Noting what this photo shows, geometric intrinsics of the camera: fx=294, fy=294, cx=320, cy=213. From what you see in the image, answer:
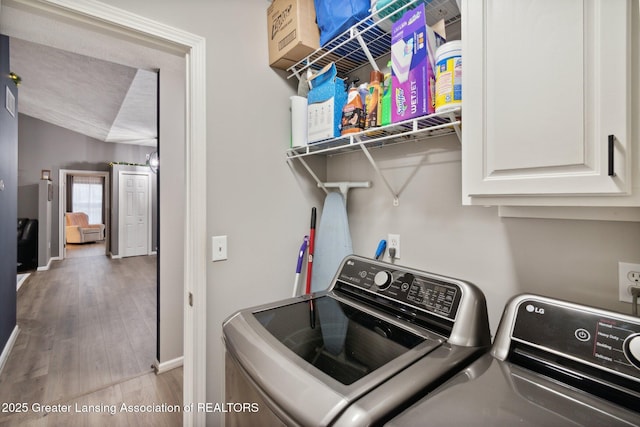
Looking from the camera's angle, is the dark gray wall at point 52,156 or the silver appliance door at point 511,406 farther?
the dark gray wall at point 52,156

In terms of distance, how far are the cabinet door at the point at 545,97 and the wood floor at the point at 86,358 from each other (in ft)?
7.40

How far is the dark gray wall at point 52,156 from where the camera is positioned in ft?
19.3

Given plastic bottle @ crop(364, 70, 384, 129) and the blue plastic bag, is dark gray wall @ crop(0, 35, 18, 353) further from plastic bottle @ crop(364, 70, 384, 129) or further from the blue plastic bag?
plastic bottle @ crop(364, 70, 384, 129)

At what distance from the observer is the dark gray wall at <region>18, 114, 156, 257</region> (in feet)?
19.3

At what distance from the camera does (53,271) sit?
208 inches

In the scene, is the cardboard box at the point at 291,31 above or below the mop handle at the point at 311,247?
above

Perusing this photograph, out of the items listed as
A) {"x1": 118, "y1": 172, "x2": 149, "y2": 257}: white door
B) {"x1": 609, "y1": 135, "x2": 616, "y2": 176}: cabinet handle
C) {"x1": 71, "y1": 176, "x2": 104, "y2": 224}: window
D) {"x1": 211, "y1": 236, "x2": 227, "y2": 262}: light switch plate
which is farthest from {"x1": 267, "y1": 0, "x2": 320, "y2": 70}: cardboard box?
{"x1": 71, "y1": 176, "x2": 104, "y2": 224}: window

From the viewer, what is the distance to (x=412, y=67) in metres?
1.00

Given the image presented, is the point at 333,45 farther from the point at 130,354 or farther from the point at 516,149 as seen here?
the point at 130,354

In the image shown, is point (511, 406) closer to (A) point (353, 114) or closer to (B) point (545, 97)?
(B) point (545, 97)

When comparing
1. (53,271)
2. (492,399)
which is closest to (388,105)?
(492,399)

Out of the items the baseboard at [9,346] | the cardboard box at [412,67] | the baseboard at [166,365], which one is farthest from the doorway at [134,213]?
the cardboard box at [412,67]

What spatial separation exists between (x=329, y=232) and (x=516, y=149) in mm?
975

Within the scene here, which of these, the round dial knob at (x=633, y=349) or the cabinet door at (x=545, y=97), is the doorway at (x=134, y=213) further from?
the round dial knob at (x=633, y=349)
